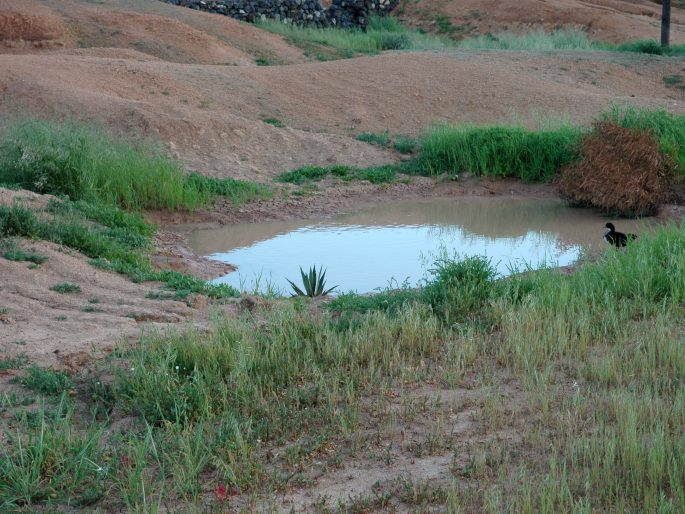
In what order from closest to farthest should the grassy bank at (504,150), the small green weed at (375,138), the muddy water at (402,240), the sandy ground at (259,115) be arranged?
the sandy ground at (259,115)
the muddy water at (402,240)
the grassy bank at (504,150)
the small green weed at (375,138)

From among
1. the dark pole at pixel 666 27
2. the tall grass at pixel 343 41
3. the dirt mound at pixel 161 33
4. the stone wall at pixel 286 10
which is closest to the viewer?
the dirt mound at pixel 161 33

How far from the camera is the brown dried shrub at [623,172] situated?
42.4ft

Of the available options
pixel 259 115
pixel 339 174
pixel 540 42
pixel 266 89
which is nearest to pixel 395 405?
pixel 339 174

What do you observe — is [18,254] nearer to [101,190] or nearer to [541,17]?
[101,190]

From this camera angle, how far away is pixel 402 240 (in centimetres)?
1184

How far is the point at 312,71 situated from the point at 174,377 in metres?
14.9

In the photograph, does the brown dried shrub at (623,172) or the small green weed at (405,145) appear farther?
the small green weed at (405,145)

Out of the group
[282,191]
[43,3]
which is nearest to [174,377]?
[282,191]

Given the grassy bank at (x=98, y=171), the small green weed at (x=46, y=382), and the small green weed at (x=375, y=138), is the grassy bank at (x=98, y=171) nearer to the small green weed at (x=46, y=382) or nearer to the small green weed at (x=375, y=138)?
the small green weed at (x=375, y=138)

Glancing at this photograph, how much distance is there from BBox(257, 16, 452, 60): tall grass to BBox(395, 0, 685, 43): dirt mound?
4419 millimetres

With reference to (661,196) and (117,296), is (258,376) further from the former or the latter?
(661,196)

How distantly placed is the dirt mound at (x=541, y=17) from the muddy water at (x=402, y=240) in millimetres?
19955

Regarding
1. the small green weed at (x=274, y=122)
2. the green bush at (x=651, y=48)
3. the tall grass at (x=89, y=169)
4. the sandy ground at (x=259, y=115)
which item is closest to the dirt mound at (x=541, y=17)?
the green bush at (x=651, y=48)

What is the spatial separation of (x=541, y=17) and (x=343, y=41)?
10.2 metres
